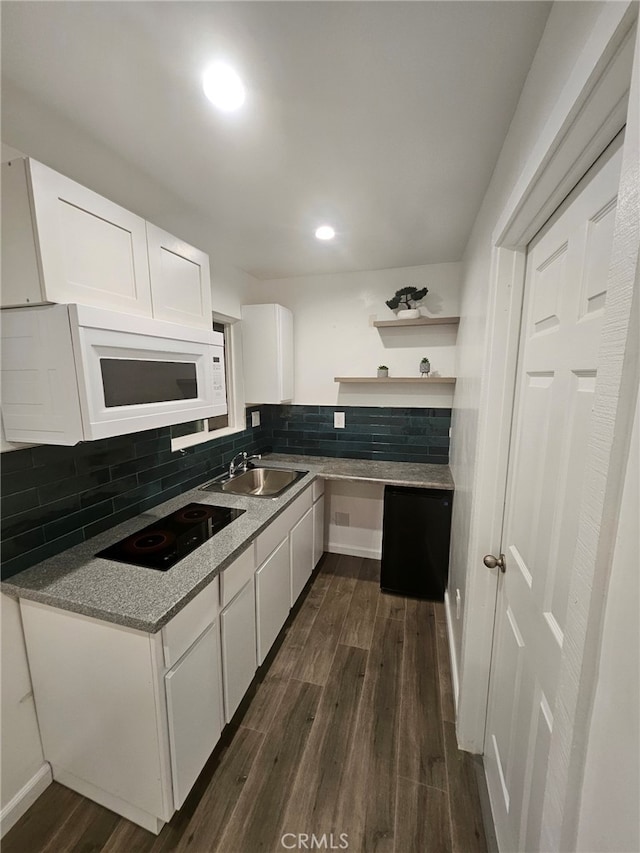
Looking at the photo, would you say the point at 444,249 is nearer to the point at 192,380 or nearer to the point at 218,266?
the point at 218,266

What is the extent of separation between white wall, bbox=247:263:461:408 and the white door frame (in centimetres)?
142

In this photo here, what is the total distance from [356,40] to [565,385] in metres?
1.07

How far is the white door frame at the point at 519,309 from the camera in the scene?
474 millimetres

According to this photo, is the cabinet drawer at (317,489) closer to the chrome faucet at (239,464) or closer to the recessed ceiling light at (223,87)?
the chrome faucet at (239,464)

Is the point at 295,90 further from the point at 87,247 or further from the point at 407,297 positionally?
the point at 407,297

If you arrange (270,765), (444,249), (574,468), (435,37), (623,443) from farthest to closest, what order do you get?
(444,249), (270,765), (435,37), (574,468), (623,443)

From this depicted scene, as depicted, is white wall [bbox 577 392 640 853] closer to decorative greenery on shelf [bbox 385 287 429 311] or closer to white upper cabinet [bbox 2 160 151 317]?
white upper cabinet [bbox 2 160 151 317]

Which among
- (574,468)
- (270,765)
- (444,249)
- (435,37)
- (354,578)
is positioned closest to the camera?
(574,468)

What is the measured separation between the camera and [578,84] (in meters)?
0.60

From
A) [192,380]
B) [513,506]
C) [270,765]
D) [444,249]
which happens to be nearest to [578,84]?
[513,506]

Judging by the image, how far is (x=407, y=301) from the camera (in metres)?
2.51

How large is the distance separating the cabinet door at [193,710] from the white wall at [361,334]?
6.87 ft

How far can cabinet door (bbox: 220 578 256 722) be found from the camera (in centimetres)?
141

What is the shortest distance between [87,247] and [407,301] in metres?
2.06
